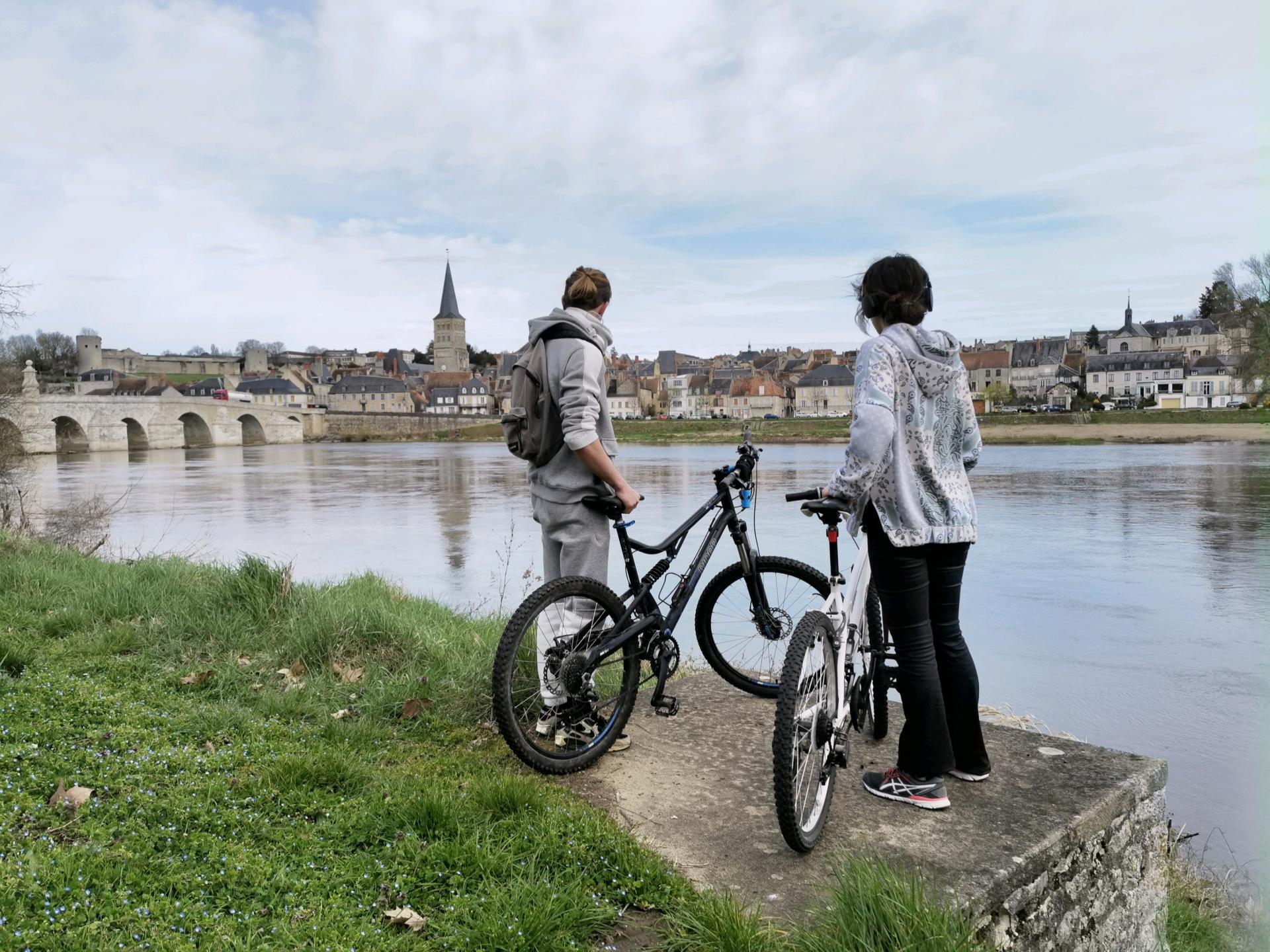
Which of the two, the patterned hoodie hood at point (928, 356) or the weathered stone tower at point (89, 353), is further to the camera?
the weathered stone tower at point (89, 353)

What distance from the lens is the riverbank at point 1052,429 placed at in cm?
5203

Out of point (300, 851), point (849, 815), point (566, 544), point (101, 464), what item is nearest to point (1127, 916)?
point (849, 815)

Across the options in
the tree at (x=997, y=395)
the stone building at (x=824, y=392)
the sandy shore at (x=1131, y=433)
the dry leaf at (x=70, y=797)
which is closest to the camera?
the dry leaf at (x=70, y=797)

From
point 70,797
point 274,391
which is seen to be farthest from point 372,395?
point 70,797

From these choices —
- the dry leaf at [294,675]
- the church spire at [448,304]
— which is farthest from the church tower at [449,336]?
the dry leaf at [294,675]

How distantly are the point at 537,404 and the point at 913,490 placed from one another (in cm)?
154

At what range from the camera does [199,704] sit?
422 centimetres

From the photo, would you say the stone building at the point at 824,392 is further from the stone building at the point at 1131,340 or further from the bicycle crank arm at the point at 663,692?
the bicycle crank arm at the point at 663,692

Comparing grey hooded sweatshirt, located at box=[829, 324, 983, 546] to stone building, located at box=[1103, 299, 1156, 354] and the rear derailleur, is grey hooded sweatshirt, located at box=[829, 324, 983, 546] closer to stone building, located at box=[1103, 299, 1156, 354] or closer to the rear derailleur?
the rear derailleur

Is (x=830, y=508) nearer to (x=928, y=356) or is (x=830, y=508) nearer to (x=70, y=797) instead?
(x=928, y=356)

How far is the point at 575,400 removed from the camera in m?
3.59

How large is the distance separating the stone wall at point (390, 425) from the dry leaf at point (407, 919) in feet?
290

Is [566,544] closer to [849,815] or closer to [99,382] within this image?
[849,815]

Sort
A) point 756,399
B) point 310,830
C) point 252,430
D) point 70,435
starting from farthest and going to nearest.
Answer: point 756,399 < point 252,430 < point 70,435 < point 310,830
